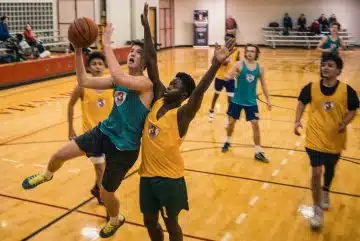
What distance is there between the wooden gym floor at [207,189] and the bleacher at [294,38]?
17316mm

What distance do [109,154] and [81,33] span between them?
3.51 ft

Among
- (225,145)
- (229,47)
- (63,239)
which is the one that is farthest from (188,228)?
(225,145)

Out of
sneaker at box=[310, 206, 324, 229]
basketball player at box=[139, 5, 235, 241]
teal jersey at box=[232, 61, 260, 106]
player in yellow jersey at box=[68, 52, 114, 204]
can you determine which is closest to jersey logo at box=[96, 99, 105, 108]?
player in yellow jersey at box=[68, 52, 114, 204]

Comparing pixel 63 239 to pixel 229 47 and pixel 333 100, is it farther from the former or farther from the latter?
pixel 333 100

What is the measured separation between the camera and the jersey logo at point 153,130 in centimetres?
368

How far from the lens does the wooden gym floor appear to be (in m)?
5.16

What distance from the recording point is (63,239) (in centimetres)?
494

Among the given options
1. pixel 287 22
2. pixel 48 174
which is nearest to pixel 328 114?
pixel 48 174

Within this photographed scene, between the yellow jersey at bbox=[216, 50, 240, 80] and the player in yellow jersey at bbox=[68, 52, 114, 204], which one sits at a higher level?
A: the yellow jersey at bbox=[216, 50, 240, 80]

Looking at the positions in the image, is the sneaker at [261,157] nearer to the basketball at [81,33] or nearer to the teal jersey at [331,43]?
the basketball at [81,33]

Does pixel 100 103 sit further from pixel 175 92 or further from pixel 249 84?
pixel 249 84

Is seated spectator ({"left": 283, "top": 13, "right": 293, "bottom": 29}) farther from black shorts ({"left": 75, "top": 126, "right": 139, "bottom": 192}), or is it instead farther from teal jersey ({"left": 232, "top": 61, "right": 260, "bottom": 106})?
black shorts ({"left": 75, "top": 126, "right": 139, "bottom": 192})

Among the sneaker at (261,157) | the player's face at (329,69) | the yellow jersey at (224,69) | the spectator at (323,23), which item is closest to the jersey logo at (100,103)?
the player's face at (329,69)

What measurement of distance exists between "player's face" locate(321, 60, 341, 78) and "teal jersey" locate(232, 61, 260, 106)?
8.51 feet
